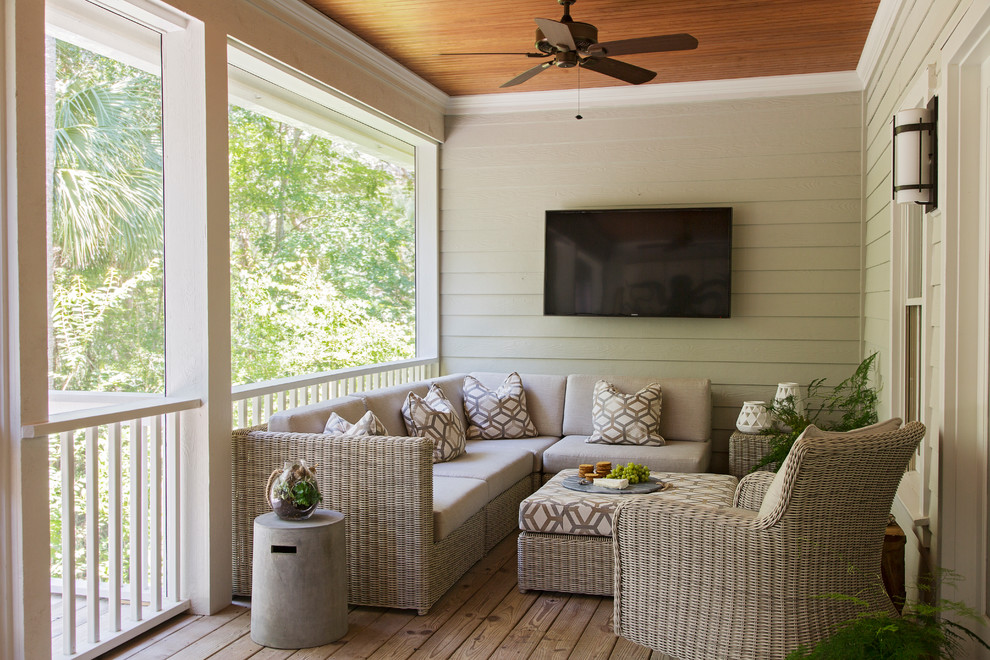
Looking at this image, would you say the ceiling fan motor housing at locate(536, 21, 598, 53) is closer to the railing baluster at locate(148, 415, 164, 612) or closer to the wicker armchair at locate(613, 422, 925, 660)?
the wicker armchair at locate(613, 422, 925, 660)

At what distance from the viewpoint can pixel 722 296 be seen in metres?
5.70

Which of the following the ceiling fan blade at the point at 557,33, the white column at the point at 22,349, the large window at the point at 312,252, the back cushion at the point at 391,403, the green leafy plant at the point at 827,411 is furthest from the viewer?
the large window at the point at 312,252

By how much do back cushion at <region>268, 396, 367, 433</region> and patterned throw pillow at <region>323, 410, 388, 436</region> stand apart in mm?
70

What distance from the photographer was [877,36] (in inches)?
175

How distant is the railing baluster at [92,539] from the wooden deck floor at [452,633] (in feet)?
0.47

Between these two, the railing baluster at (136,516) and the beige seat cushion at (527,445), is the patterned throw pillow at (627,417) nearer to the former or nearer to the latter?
Answer: the beige seat cushion at (527,445)

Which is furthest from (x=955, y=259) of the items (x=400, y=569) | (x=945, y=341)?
(x=400, y=569)

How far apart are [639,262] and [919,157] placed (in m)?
2.98

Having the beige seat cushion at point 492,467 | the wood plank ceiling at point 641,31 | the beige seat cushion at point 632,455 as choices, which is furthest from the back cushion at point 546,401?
the wood plank ceiling at point 641,31

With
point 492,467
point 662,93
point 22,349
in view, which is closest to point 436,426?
point 492,467

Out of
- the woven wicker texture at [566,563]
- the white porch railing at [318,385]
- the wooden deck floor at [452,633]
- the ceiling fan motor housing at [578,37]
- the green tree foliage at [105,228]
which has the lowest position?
the wooden deck floor at [452,633]

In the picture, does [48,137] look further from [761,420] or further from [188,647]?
[761,420]

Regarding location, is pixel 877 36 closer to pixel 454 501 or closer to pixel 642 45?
pixel 642 45

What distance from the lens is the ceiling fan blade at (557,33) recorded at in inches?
132
